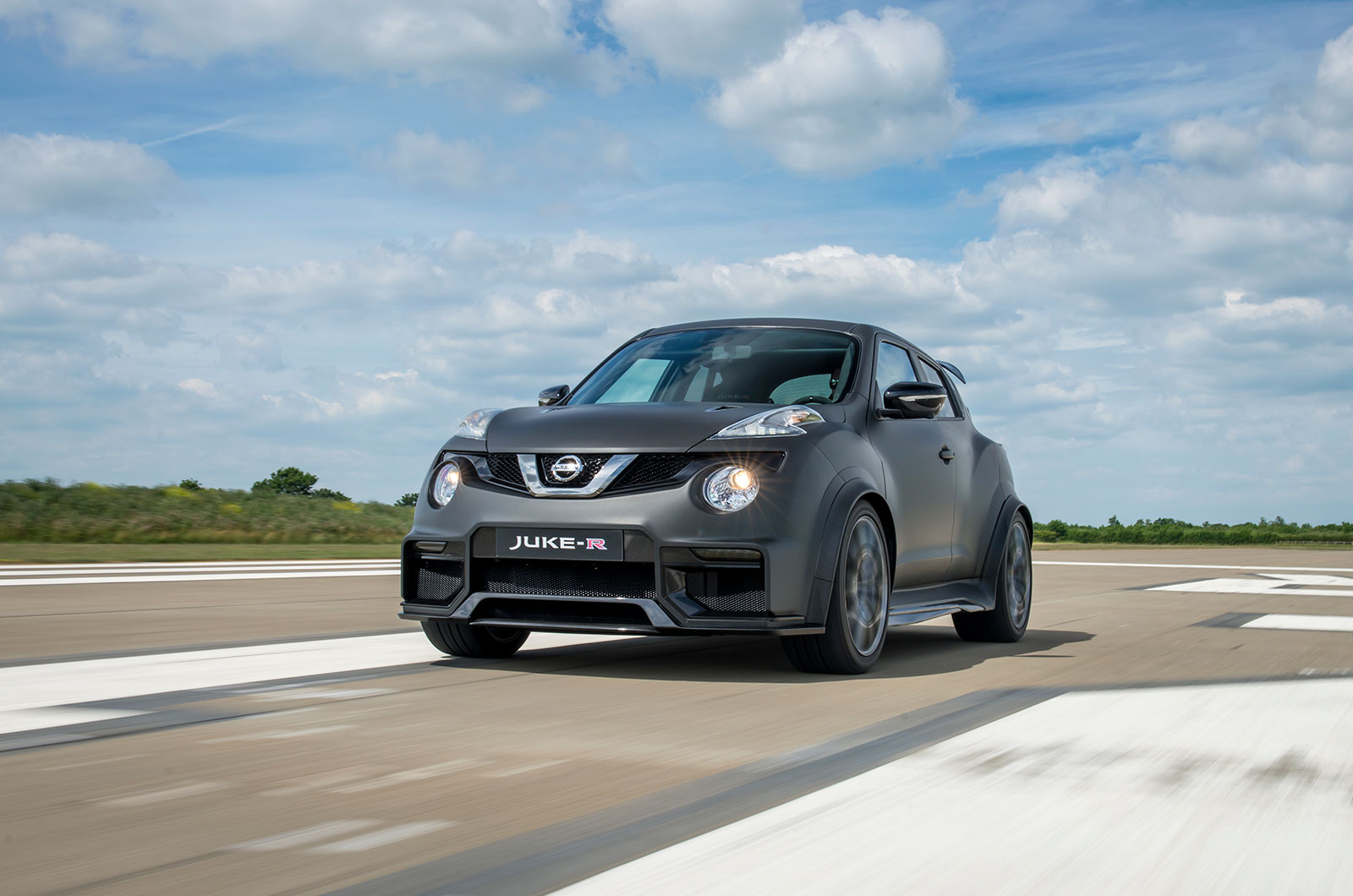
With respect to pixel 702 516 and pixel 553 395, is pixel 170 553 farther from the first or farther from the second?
pixel 702 516

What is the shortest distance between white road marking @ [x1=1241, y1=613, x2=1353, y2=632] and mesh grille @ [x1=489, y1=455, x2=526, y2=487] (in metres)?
5.84

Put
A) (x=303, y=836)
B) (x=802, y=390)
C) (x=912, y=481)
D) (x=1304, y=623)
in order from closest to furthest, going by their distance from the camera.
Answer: (x=303, y=836) < (x=802, y=390) < (x=912, y=481) < (x=1304, y=623)

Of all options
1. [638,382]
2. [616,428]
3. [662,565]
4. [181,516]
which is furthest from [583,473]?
[181,516]

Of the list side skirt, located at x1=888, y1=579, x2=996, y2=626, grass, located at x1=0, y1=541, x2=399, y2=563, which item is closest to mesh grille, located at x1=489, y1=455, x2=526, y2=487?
side skirt, located at x1=888, y1=579, x2=996, y2=626

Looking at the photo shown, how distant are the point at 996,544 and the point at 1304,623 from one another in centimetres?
306

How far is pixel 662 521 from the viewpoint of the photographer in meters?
5.94

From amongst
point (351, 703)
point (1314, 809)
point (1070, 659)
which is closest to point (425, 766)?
point (351, 703)

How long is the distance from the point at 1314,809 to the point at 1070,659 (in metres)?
3.88

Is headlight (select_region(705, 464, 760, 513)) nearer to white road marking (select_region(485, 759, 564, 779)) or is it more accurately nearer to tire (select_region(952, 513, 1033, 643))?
white road marking (select_region(485, 759, 564, 779))

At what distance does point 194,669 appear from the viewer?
6539 mm

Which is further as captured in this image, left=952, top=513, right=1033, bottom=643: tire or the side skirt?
left=952, top=513, right=1033, bottom=643: tire

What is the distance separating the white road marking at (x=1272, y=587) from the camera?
47.9 ft

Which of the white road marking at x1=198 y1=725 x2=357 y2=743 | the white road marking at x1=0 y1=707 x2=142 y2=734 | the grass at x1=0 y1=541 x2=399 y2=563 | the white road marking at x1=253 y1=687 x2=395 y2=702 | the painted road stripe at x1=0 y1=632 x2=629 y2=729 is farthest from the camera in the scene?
the grass at x1=0 y1=541 x2=399 y2=563

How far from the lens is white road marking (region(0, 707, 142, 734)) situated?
189 inches
